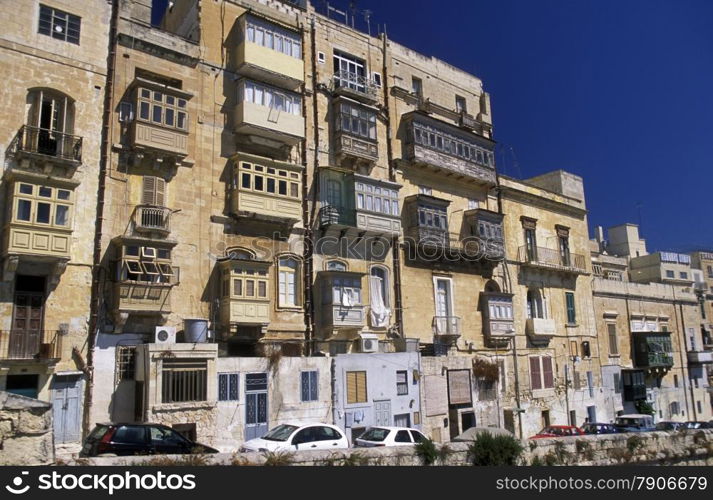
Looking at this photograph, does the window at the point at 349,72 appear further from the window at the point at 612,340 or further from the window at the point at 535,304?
the window at the point at 612,340

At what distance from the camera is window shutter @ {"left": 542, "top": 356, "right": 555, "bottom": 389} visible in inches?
1356

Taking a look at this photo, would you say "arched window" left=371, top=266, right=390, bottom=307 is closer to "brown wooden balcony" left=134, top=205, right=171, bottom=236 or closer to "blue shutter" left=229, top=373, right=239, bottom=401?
"blue shutter" left=229, top=373, right=239, bottom=401

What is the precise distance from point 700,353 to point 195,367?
1597 inches

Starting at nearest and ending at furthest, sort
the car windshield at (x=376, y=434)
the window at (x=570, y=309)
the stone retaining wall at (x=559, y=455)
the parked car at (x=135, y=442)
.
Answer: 1. the stone retaining wall at (x=559, y=455)
2. the parked car at (x=135, y=442)
3. the car windshield at (x=376, y=434)
4. the window at (x=570, y=309)

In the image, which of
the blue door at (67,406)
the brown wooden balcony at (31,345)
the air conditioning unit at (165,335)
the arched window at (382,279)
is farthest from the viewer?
the arched window at (382,279)

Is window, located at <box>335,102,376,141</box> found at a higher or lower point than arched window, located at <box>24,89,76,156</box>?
higher

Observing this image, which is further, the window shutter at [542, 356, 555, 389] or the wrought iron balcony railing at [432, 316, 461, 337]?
the window shutter at [542, 356, 555, 389]

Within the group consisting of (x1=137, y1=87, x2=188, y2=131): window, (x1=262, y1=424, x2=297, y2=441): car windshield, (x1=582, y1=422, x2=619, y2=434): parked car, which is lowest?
(x1=582, y1=422, x2=619, y2=434): parked car

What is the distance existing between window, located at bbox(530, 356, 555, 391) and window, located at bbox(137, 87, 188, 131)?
22.0 m

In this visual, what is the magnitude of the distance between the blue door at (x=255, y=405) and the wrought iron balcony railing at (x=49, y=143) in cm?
920

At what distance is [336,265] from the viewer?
27000mm

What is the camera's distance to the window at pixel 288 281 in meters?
25.0

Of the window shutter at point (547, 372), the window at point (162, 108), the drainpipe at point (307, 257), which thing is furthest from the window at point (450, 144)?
the window at point (162, 108)

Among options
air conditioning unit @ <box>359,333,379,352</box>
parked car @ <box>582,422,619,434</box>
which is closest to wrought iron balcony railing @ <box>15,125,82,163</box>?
air conditioning unit @ <box>359,333,379,352</box>
